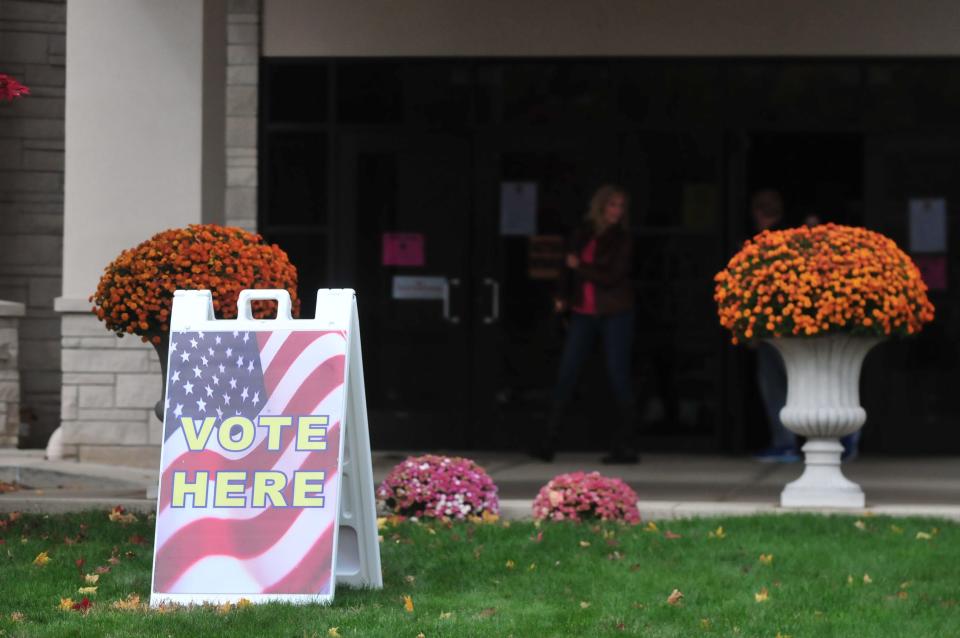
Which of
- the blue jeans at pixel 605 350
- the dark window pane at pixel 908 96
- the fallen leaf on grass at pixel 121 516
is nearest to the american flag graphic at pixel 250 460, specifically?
the fallen leaf on grass at pixel 121 516

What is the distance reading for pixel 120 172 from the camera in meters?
10.7

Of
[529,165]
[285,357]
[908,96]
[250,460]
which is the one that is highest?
[908,96]

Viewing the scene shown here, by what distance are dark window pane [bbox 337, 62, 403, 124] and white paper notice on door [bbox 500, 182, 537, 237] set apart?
1000 mm

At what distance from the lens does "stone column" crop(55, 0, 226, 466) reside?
10664 millimetres

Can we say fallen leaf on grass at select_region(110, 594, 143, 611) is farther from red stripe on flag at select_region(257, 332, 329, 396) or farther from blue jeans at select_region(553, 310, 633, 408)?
blue jeans at select_region(553, 310, 633, 408)

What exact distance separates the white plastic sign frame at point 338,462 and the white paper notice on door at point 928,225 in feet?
22.4

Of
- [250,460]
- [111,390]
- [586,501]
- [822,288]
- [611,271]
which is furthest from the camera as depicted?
[611,271]

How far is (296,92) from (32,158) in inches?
80.7

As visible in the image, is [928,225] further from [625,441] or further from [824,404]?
[824,404]

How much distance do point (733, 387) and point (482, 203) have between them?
227 cm

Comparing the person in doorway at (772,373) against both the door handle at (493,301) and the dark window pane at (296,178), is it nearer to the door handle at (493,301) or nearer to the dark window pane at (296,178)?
the door handle at (493,301)

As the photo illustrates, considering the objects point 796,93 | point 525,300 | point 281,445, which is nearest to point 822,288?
point 281,445

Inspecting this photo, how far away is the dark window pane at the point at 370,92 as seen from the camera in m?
12.2

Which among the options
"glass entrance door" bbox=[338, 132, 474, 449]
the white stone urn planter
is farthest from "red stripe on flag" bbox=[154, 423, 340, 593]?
"glass entrance door" bbox=[338, 132, 474, 449]
